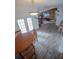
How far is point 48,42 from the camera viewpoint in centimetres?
94

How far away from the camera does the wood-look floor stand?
2.98 ft

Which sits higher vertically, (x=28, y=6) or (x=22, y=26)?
(x=28, y=6)

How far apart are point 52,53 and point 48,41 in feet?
0.35

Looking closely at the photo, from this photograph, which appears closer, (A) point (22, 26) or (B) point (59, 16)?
(B) point (59, 16)

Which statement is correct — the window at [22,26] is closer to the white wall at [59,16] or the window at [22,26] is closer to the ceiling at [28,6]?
the ceiling at [28,6]

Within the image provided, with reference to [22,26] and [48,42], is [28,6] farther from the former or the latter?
[48,42]

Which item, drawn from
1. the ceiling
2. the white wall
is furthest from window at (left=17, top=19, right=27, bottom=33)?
the white wall

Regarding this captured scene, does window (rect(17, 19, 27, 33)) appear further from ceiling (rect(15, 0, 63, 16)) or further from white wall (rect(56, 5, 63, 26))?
white wall (rect(56, 5, 63, 26))

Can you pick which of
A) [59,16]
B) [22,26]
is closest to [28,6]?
[22,26]

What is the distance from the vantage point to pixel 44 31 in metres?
0.97

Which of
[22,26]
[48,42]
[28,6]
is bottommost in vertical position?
[48,42]

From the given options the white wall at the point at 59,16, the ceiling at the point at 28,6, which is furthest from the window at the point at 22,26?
the white wall at the point at 59,16
